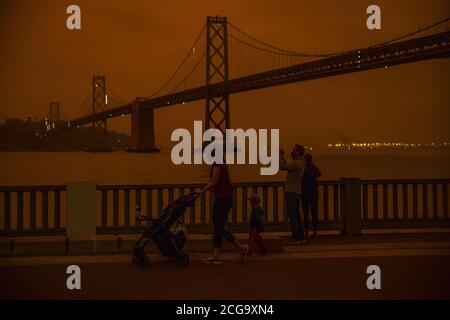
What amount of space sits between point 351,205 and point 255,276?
411cm

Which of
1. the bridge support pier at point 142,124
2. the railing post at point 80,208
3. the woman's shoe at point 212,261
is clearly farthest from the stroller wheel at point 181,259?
the bridge support pier at point 142,124

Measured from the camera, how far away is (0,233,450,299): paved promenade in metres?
6.84

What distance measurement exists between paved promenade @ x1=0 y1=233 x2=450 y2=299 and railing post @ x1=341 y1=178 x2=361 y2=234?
59.8 inches

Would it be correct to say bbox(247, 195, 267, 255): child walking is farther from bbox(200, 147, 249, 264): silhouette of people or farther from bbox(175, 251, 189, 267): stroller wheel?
bbox(175, 251, 189, 267): stroller wheel

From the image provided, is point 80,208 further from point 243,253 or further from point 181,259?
point 243,253

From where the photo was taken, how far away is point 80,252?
9219 millimetres

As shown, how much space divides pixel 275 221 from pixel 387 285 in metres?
4.38

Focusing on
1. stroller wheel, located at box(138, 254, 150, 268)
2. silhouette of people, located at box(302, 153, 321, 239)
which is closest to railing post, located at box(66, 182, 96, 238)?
stroller wheel, located at box(138, 254, 150, 268)

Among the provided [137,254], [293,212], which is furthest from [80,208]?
[293,212]

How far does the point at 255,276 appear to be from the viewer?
7.76 m
